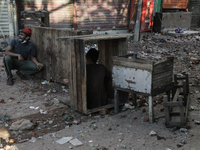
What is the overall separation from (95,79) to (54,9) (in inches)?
268

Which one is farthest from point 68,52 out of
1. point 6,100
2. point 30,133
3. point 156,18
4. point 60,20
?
point 156,18

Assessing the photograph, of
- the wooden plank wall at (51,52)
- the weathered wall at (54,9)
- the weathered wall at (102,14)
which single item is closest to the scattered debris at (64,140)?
the wooden plank wall at (51,52)

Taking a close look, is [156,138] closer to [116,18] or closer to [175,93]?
[175,93]

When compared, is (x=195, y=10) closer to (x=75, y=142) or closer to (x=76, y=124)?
(x=76, y=124)

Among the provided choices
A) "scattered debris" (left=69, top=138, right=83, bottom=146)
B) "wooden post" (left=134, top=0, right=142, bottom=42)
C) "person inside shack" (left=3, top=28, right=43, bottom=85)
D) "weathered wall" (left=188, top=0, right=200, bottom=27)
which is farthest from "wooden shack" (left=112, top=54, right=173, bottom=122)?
"weathered wall" (left=188, top=0, right=200, bottom=27)

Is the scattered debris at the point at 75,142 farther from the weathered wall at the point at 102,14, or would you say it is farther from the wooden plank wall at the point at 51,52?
the weathered wall at the point at 102,14

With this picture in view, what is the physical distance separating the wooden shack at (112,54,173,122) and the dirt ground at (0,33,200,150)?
0.47 meters

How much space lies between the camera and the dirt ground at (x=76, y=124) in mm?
3365

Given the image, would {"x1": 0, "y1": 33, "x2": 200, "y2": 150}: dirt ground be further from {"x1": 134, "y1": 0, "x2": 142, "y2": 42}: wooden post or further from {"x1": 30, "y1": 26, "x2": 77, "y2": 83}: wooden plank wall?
{"x1": 134, "y1": 0, "x2": 142, "y2": 42}: wooden post

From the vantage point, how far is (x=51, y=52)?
6.00 metres

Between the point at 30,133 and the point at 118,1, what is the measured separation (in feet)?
33.0

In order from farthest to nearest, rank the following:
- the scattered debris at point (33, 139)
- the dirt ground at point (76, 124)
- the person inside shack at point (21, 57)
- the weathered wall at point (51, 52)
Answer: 1. the person inside shack at point (21, 57)
2. the weathered wall at point (51, 52)
3. the scattered debris at point (33, 139)
4. the dirt ground at point (76, 124)

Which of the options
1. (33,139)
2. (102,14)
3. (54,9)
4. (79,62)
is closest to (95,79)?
(79,62)

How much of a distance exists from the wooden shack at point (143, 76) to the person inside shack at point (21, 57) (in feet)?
9.04
